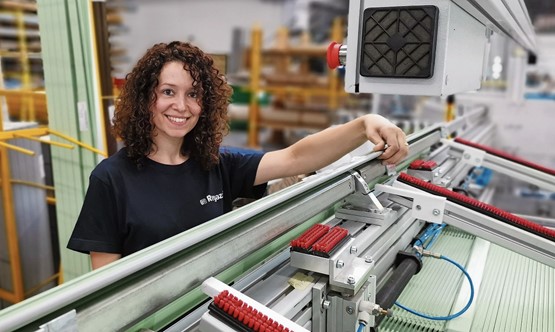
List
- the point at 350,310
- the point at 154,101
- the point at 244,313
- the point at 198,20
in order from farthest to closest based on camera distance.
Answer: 1. the point at 198,20
2. the point at 154,101
3. the point at 350,310
4. the point at 244,313

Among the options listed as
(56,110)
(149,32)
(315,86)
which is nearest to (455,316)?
(56,110)

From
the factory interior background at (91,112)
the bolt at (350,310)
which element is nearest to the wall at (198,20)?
the factory interior background at (91,112)

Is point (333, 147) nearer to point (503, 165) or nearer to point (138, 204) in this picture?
point (138, 204)

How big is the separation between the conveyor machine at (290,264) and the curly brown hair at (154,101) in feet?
1.39

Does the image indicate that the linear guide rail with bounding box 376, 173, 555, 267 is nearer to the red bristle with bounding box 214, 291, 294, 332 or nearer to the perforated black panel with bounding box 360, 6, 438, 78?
the perforated black panel with bounding box 360, 6, 438, 78

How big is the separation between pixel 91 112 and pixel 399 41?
68.9 inches

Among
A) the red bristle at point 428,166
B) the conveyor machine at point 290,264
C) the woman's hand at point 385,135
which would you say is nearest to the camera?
the conveyor machine at point 290,264

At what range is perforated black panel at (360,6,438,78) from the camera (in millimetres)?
1043

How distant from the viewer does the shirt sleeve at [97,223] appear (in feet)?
3.94

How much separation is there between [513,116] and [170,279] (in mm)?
4225

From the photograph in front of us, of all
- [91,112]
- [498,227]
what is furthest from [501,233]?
[91,112]

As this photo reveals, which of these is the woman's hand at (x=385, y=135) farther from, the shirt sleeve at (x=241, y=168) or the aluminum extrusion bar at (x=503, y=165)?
the aluminum extrusion bar at (x=503, y=165)

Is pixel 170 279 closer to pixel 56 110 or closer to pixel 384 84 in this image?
pixel 384 84

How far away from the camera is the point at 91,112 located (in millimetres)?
2297
